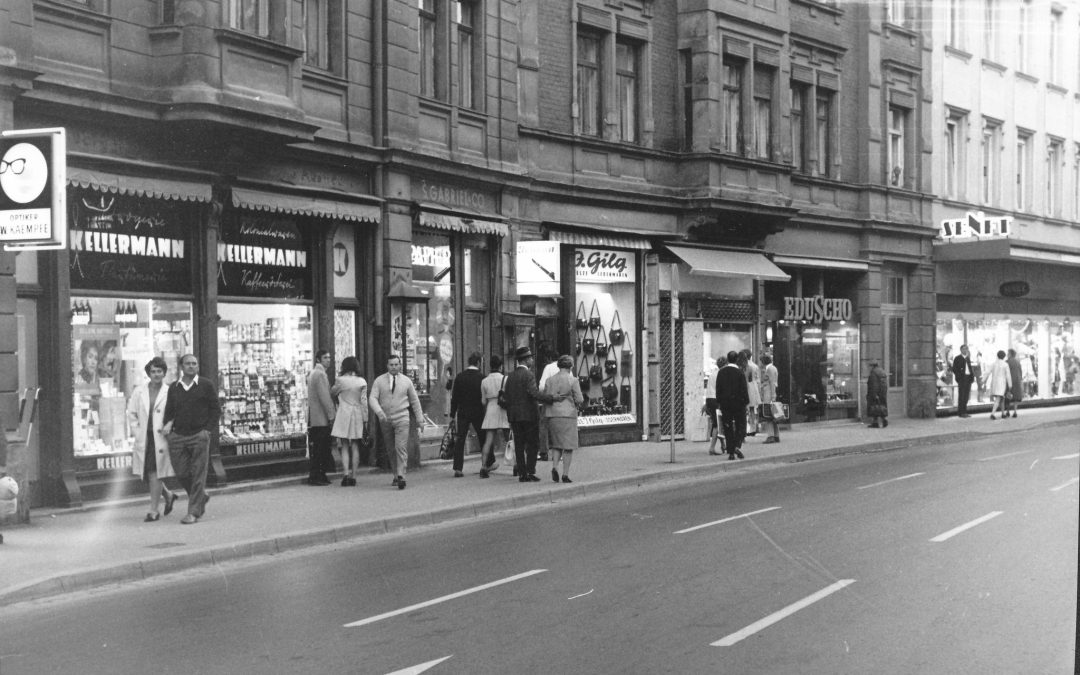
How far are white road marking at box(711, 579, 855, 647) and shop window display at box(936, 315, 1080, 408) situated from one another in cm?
2872

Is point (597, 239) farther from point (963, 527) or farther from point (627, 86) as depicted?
point (963, 527)

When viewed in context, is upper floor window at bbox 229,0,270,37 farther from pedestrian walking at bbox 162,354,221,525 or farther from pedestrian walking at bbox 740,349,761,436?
pedestrian walking at bbox 740,349,761,436

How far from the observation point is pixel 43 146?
13.1 meters

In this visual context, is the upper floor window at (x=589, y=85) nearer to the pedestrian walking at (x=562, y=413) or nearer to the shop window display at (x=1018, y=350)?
the pedestrian walking at (x=562, y=413)

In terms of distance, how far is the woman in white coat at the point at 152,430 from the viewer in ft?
46.1

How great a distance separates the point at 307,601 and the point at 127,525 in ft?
16.0

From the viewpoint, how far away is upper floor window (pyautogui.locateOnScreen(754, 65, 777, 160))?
98.6 ft

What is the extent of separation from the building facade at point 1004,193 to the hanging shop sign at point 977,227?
0.04 metres

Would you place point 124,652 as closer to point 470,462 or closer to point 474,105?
point 470,462

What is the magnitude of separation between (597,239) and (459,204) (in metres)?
4.16

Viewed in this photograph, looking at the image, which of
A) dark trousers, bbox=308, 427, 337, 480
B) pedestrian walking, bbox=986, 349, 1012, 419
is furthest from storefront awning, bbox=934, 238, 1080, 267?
dark trousers, bbox=308, 427, 337, 480

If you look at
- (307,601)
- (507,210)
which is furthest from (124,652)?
(507,210)

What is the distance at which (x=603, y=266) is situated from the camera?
25.9 metres

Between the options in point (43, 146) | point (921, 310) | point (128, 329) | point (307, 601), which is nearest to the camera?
point (307, 601)
